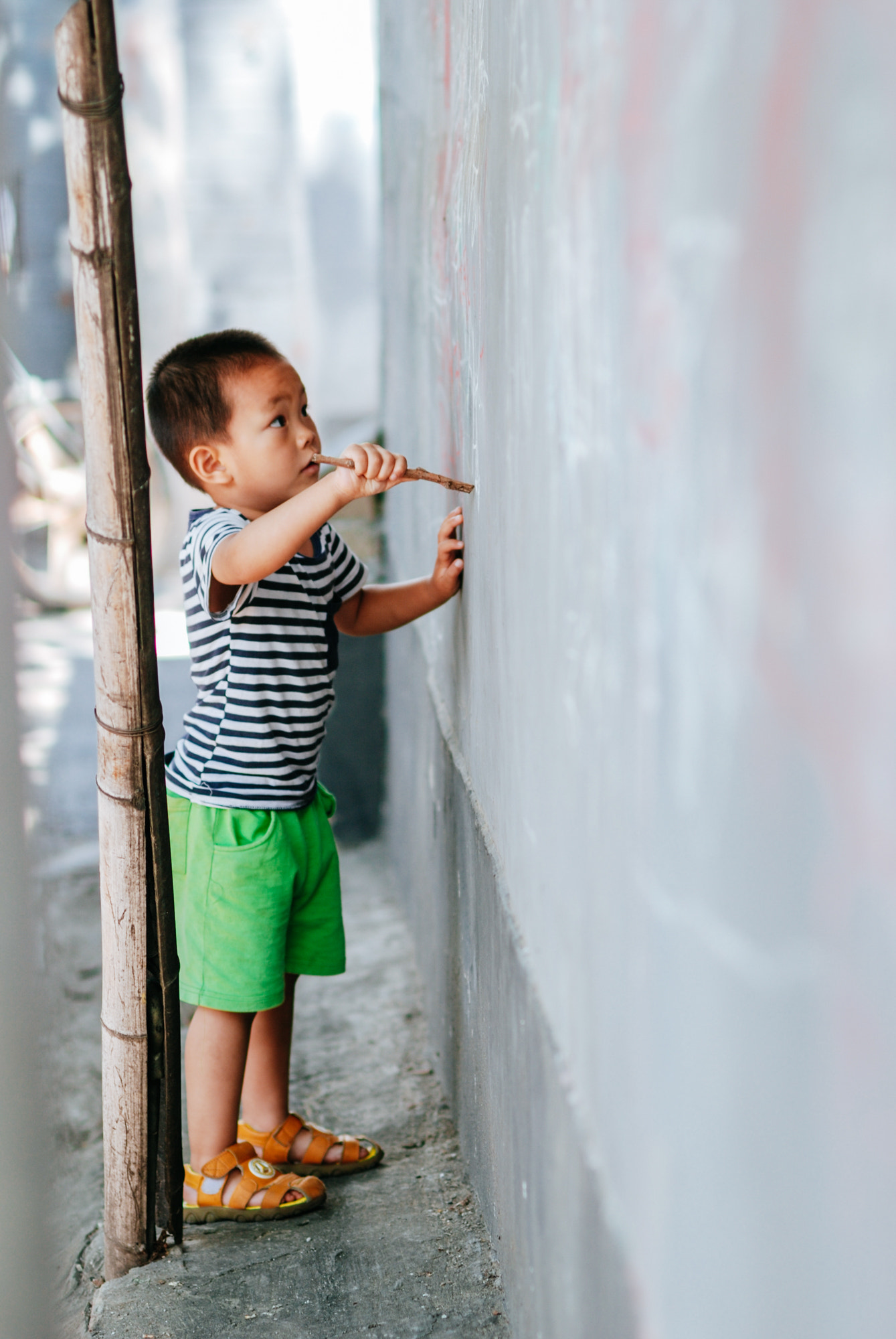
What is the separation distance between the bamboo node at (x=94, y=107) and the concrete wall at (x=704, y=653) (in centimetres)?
49

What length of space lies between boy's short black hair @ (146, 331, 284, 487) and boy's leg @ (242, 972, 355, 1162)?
902mm

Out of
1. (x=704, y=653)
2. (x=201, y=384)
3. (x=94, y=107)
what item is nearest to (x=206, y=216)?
(x=201, y=384)

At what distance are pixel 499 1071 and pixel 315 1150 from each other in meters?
0.64

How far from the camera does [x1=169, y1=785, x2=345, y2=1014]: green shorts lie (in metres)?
2.01

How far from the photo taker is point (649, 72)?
864mm

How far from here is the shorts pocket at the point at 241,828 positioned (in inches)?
78.7

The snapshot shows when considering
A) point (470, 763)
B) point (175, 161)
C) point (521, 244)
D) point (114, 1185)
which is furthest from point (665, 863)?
point (175, 161)

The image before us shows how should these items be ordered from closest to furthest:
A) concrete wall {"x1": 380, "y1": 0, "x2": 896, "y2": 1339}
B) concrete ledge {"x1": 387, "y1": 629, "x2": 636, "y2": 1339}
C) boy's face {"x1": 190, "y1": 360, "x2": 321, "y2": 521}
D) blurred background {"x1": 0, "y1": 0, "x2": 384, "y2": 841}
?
concrete wall {"x1": 380, "y1": 0, "x2": 896, "y2": 1339} < concrete ledge {"x1": 387, "y1": 629, "x2": 636, "y2": 1339} < boy's face {"x1": 190, "y1": 360, "x2": 321, "y2": 521} < blurred background {"x1": 0, "y1": 0, "x2": 384, "y2": 841}

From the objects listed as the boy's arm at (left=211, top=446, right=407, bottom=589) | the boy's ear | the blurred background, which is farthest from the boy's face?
the blurred background

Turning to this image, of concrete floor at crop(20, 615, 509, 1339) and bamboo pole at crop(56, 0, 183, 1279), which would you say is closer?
bamboo pole at crop(56, 0, 183, 1279)

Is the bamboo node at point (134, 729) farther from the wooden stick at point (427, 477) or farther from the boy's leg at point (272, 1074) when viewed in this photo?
the boy's leg at point (272, 1074)

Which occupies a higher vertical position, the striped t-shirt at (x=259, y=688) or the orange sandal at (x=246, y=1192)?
the striped t-shirt at (x=259, y=688)

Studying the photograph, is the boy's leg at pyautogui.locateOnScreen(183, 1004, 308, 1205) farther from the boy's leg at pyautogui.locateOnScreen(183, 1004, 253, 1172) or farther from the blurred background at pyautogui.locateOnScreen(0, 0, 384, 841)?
the blurred background at pyautogui.locateOnScreen(0, 0, 384, 841)

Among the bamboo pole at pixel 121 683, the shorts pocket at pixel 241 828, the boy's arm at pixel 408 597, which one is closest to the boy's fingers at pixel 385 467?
the boy's arm at pixel 408 597
